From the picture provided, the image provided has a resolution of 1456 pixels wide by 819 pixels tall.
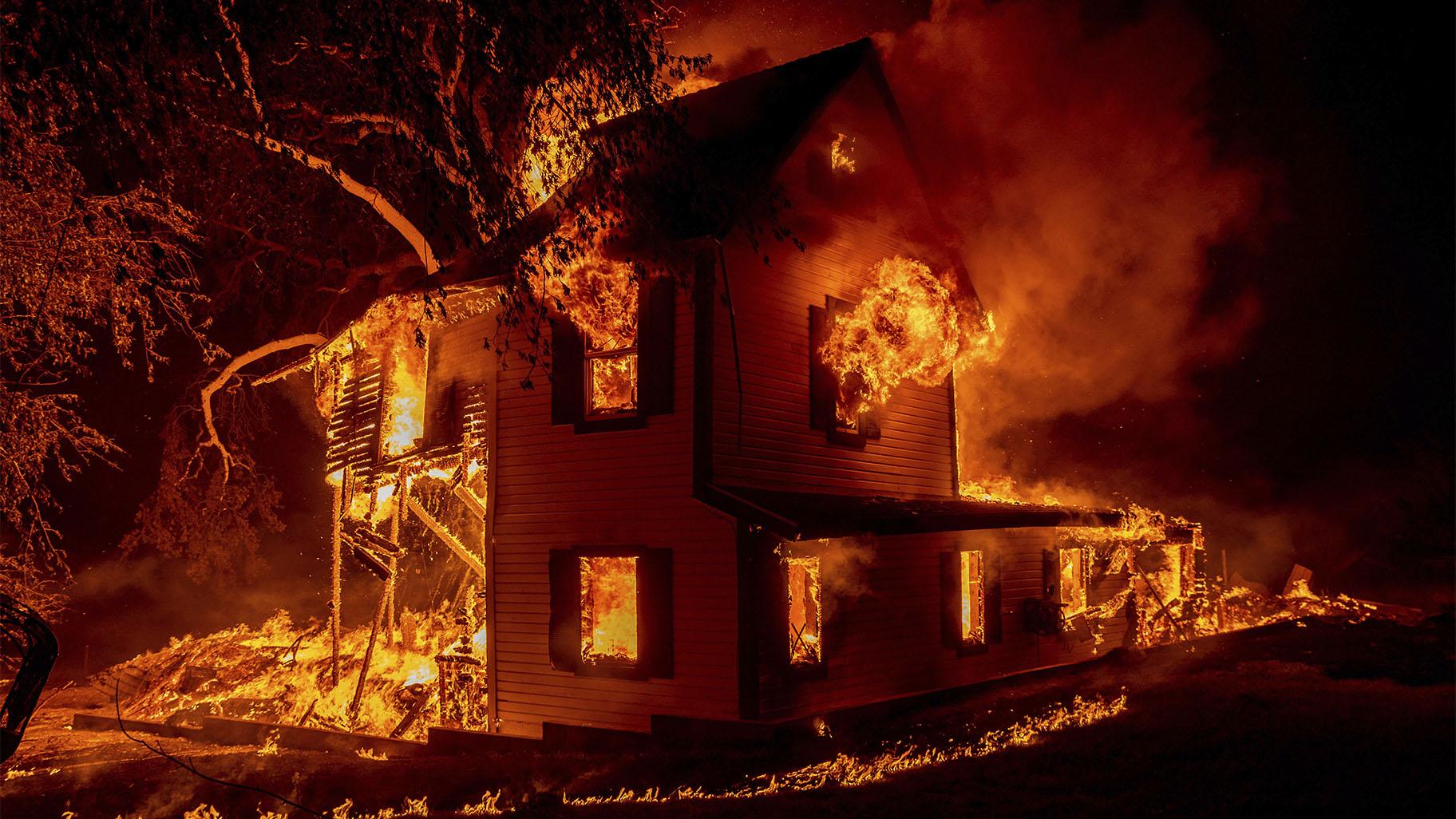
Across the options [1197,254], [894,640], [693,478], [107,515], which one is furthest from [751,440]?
[107,515]

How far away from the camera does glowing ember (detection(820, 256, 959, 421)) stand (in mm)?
14516

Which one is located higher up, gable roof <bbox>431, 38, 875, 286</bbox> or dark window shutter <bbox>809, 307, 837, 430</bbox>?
gable roof <bbox>431, 38, 875, 286</bbox>

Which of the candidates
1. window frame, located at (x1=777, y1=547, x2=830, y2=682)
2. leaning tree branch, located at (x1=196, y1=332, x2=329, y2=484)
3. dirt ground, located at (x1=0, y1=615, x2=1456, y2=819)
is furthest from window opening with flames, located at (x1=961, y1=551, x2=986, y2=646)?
leaning tree branch, located at (x1=196, y1=332, x2=329, y2=484)

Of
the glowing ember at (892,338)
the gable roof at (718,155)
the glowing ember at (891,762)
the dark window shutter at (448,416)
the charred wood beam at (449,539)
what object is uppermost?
the gable roof at (718,155)

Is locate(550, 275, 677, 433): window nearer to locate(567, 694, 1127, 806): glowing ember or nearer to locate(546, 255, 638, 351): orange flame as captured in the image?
locate(546, 255, 638, 351): orange flame

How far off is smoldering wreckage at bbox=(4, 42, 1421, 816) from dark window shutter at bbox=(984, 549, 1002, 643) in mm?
47

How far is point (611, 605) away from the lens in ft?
47.4

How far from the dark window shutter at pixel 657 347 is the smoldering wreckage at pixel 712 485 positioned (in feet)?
0.11

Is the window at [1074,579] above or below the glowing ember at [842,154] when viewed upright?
below

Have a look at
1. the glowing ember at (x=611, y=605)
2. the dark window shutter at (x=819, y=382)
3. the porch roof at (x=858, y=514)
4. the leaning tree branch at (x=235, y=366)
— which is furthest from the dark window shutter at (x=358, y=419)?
the dark window shutter at (x=819, y=382)

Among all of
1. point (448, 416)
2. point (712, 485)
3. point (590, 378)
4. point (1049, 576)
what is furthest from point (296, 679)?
point (1049, 576)

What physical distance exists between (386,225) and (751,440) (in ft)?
42.6

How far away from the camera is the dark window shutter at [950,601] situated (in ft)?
50.2

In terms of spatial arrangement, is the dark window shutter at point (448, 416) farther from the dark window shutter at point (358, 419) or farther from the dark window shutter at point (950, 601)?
the dark window shutter at point (950, 601)
